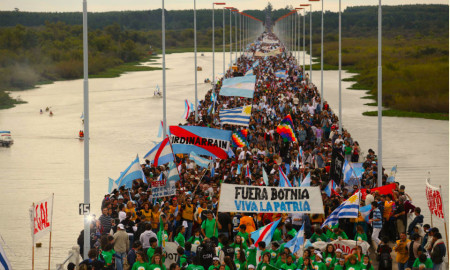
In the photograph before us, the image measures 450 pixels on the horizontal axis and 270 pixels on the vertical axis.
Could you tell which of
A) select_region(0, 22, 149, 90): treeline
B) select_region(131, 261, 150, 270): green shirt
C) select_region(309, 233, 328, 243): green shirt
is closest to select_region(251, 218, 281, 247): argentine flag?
select_region(309, 233, 328, 243): green shirt

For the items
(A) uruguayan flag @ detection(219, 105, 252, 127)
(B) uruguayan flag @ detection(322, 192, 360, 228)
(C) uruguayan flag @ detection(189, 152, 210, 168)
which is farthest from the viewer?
(A) uruguayan flag @ detection(219, 105, 252, 127)

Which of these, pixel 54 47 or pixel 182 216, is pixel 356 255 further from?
pixel 54 47

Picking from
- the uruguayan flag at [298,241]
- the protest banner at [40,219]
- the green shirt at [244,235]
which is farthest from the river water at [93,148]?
the uruguayan flag at [298,241]

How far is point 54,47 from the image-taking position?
126m

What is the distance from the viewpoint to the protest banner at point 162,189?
17.9 meters

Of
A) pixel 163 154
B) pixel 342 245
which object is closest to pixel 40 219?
pixel 342 245

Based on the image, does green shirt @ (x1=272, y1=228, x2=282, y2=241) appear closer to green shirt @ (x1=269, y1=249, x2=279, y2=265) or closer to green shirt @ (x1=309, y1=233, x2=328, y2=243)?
green shirt @ (x1=309, y1=233, x2=328, y2=243)

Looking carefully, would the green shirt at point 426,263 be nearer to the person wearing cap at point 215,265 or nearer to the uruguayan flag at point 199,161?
the person wearing cap at point 215,265

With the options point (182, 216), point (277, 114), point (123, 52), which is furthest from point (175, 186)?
point (123, 52)

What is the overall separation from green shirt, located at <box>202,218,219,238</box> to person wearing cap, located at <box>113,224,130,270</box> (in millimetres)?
1551

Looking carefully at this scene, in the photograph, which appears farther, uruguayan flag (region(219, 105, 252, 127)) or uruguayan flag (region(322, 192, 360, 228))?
uruguayan flag (region(219, 105, 252, 127))

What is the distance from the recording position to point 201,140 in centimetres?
2259

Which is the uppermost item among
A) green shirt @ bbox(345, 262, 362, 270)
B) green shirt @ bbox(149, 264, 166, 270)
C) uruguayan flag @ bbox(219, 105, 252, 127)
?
uruguayan flag @ bbox(219, 105, 252, 127)

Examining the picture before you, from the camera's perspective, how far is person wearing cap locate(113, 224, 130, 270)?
14250mm
